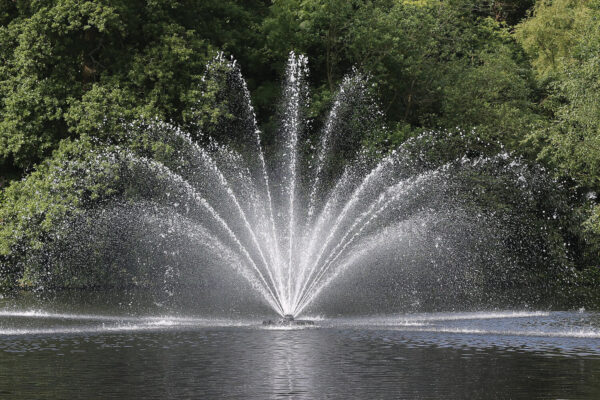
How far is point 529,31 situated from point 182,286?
33104mm

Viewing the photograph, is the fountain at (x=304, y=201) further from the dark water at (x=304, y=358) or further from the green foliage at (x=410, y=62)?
the dark water at (x=304, y=358)

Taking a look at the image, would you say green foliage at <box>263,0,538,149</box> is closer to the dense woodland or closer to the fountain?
the dense woodland

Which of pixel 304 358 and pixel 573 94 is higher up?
pixel 573 94

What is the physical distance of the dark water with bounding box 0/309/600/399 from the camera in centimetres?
1973

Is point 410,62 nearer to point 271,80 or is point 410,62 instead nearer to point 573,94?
point 271,80

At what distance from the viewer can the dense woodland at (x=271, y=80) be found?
4788 centimetres

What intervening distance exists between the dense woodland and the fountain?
3.74ft

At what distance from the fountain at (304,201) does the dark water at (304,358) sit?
14.7m

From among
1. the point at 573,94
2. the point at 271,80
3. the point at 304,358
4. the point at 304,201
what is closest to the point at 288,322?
the point at 304,358

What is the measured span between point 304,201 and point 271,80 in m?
11.4

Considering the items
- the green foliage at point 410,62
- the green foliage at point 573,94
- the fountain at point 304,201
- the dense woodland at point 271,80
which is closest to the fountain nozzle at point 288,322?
the fountain at point 304,201

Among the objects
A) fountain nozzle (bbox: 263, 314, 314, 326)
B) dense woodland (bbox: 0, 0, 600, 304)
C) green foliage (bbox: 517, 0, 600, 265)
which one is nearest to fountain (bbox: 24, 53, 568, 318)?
dense woodland (bbox: 0, 0, 600, 304)

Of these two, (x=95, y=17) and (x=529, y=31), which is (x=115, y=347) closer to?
(x=95, y=17)

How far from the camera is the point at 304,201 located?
169 feet
